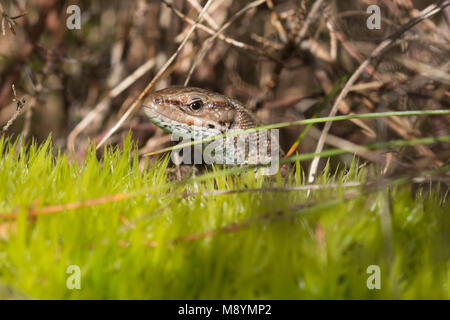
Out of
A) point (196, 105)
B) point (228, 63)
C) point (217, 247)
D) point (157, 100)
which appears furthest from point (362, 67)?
point (228, 63)

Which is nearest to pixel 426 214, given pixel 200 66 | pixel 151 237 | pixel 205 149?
pixel 151 237

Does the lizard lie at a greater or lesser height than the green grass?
greater

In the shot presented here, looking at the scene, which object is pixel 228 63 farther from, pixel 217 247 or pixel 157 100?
pixel 217 247

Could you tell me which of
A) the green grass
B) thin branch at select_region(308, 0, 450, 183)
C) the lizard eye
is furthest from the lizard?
the green grass

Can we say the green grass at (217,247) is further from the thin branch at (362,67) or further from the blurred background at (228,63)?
the blurred background at (228,63)

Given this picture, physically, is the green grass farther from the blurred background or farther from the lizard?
the blurred background
